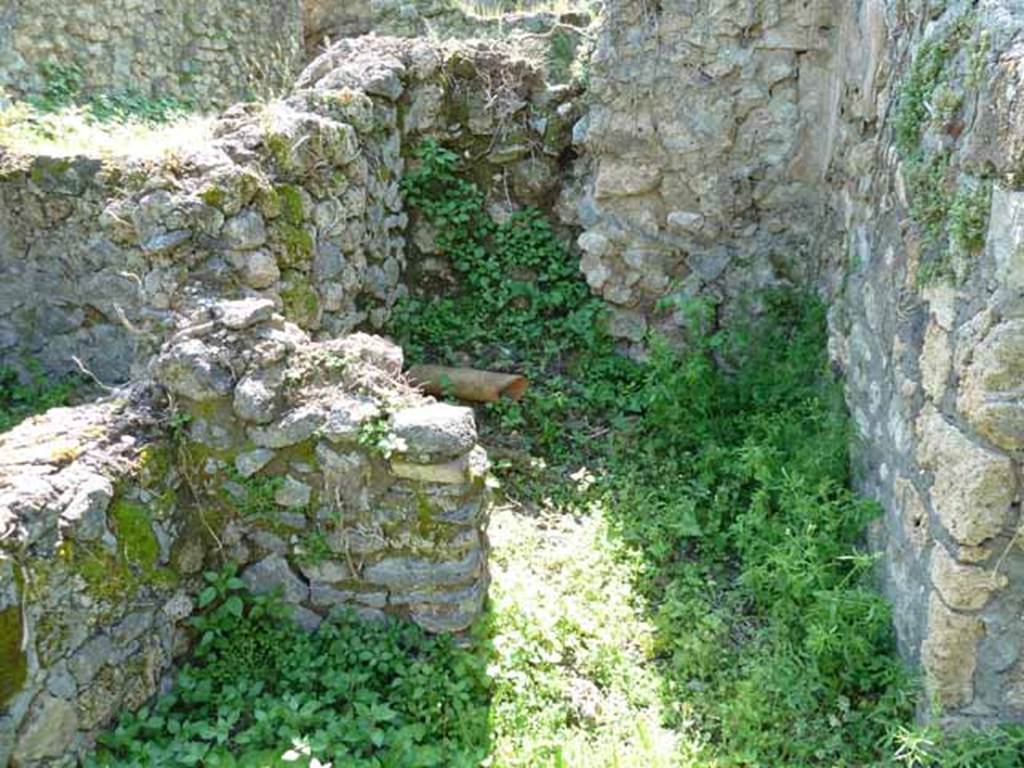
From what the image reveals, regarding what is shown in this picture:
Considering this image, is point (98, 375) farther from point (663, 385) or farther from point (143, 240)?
point (663, 385)

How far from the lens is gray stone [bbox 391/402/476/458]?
10.3ft

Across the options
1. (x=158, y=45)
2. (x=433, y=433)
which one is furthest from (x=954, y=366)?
(x=158, y=45)

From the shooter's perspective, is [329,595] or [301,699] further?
[329,595]

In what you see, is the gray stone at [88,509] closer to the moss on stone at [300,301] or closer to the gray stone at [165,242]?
the gray stone at [165,242]

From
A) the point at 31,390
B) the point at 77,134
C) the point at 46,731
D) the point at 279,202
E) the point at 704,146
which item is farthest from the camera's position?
the point at 77,134

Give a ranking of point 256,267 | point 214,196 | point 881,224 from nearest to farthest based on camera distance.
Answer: point 881,224 → point 214,196 → point 256,267

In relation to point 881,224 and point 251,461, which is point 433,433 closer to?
point 251,461

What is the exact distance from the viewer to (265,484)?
3291 mm

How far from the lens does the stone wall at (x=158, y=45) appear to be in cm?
756

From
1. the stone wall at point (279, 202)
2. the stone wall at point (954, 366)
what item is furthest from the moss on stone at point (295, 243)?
the stone wall at point (954, 366)

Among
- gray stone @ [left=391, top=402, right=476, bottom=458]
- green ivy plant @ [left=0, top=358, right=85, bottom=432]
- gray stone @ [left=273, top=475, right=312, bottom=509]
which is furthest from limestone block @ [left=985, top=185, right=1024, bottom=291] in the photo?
green ivy plant @ [left=0, top=358, right=85, bottom=432]

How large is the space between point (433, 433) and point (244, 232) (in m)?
1.66

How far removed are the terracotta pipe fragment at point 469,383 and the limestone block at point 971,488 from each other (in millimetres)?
2696

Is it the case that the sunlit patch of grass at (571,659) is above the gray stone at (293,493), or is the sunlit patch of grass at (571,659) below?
below
